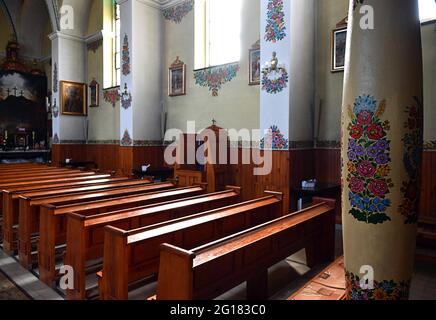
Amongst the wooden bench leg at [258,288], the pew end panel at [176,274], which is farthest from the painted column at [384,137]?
the wooden bench leg at [258,288]

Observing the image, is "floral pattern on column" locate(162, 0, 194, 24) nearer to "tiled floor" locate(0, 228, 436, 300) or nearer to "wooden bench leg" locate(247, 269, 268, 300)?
"tiled floor" locate(0, 228, 436, 300)

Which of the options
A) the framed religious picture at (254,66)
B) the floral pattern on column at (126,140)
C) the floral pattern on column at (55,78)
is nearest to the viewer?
the framed religious picture at (254,66)

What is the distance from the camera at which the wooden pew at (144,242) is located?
94.7 inches

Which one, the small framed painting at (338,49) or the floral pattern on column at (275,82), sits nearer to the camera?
the floral pattern on column at (275,82)

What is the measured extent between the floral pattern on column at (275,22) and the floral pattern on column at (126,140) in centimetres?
474

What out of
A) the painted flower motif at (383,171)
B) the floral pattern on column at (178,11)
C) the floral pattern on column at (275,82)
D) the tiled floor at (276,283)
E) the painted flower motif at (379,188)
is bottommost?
the tiled floor at (276,283)

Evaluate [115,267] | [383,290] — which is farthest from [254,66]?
[383,290]

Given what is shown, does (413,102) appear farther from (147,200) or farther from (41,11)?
(41,11)

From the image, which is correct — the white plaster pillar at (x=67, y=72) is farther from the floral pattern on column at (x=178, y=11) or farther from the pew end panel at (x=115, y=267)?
the pew end panel at (x=115, y=267)

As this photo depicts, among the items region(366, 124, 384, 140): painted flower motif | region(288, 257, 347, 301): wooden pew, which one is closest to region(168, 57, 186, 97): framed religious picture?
region(288, 257, 347, 301): wooden pew

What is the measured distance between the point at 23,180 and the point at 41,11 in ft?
37.8

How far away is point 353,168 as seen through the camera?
4.25 feet

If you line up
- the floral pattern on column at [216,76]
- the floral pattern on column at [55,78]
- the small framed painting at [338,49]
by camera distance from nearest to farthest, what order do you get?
the small framed painting at [338,49]
the floral pattern on column at [216,76]
the floral pattern on column at [55,78]

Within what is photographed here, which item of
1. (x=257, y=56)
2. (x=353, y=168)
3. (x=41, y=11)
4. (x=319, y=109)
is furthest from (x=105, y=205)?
(x=41, y=11)
